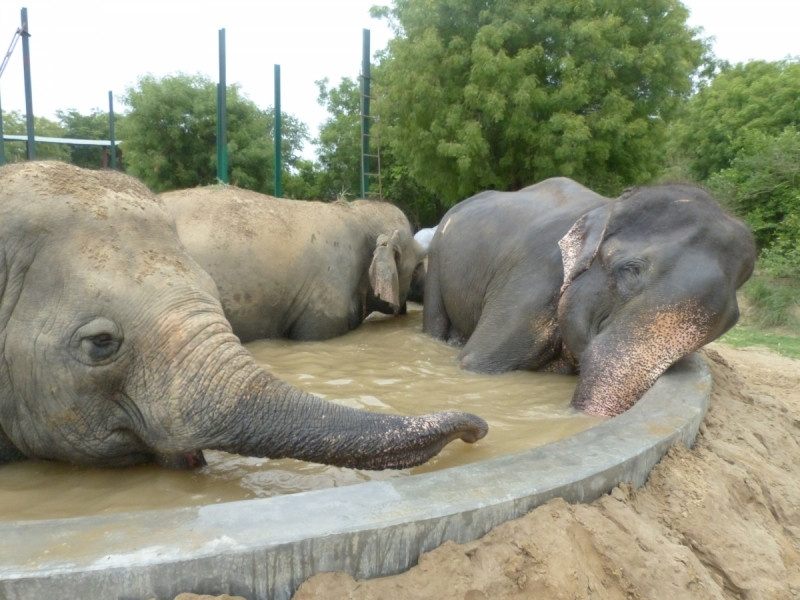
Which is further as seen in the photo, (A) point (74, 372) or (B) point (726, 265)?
(B) point (726, 265)

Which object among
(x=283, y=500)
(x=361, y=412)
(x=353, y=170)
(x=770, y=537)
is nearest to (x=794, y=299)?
(x=770, y=537)

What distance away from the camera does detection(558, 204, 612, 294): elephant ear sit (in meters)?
3.96

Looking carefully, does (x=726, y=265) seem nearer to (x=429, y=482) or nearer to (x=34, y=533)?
(x=429, y=482)

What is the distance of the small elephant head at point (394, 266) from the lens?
6367 millimetres

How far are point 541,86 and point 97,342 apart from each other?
14592 mm

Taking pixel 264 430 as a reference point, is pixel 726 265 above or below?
above

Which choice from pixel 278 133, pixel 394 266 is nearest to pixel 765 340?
pixel 394 266

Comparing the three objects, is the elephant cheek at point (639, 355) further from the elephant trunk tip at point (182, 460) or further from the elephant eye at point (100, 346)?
the elephant eye at point (100, 346)

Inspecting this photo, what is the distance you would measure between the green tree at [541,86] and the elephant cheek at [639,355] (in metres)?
11.6

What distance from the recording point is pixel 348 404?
3.71 meters

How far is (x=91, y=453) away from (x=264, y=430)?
77cm

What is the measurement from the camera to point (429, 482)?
2027mm

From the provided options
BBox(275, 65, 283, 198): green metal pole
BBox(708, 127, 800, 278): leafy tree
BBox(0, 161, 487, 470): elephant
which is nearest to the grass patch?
BBox(708, 127, 800, 278): leafy tree

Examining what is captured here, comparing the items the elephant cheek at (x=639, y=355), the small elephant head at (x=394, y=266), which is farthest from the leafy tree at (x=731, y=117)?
the elephant cheek at (x=639, y=355)
